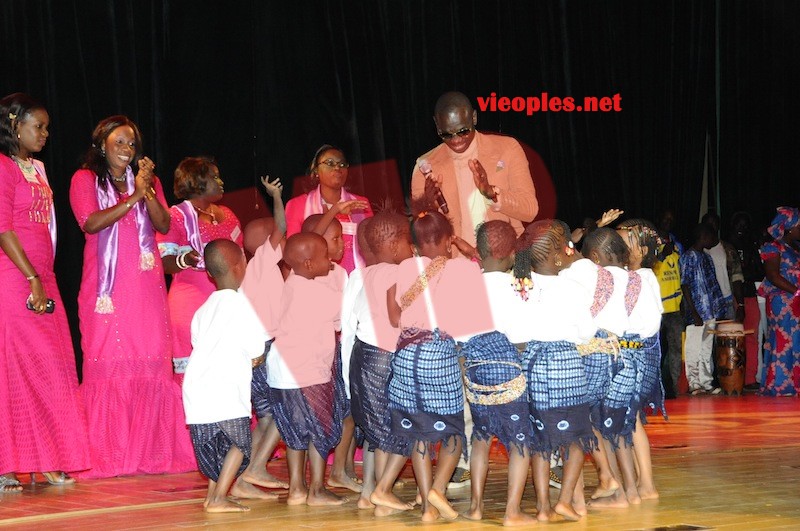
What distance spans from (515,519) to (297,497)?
117 cm

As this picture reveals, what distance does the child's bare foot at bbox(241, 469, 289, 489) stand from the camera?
6074 millimetres

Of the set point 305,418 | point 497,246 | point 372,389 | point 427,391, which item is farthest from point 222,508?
point 497,246

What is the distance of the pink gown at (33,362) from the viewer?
6.30 m

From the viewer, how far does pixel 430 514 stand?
5.12m

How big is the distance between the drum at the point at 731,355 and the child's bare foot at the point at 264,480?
20.7 ft

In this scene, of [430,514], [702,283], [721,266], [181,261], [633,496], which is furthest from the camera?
[721,266]

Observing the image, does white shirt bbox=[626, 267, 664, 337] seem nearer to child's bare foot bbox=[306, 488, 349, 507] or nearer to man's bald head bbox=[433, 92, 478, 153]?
man's bald head bbox=[433, 92, 478, 153]

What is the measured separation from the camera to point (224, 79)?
8.66 m

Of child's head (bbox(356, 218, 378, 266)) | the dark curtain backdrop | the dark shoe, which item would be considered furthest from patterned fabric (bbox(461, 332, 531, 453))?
the dark curtain backdrop

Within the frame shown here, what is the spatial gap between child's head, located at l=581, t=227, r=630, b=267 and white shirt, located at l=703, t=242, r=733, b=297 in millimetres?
6151

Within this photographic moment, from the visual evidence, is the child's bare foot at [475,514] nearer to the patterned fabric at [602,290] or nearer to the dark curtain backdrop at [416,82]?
the patterned fabric at [602,290]

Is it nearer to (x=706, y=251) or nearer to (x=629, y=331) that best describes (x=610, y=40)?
(x=706, y=251)

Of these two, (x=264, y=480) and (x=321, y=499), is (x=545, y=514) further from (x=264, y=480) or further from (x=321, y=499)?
(x=264, y=480)

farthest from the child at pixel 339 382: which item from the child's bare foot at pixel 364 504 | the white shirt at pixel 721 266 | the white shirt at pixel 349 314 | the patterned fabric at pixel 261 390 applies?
the white shirt at pixel 721 266
